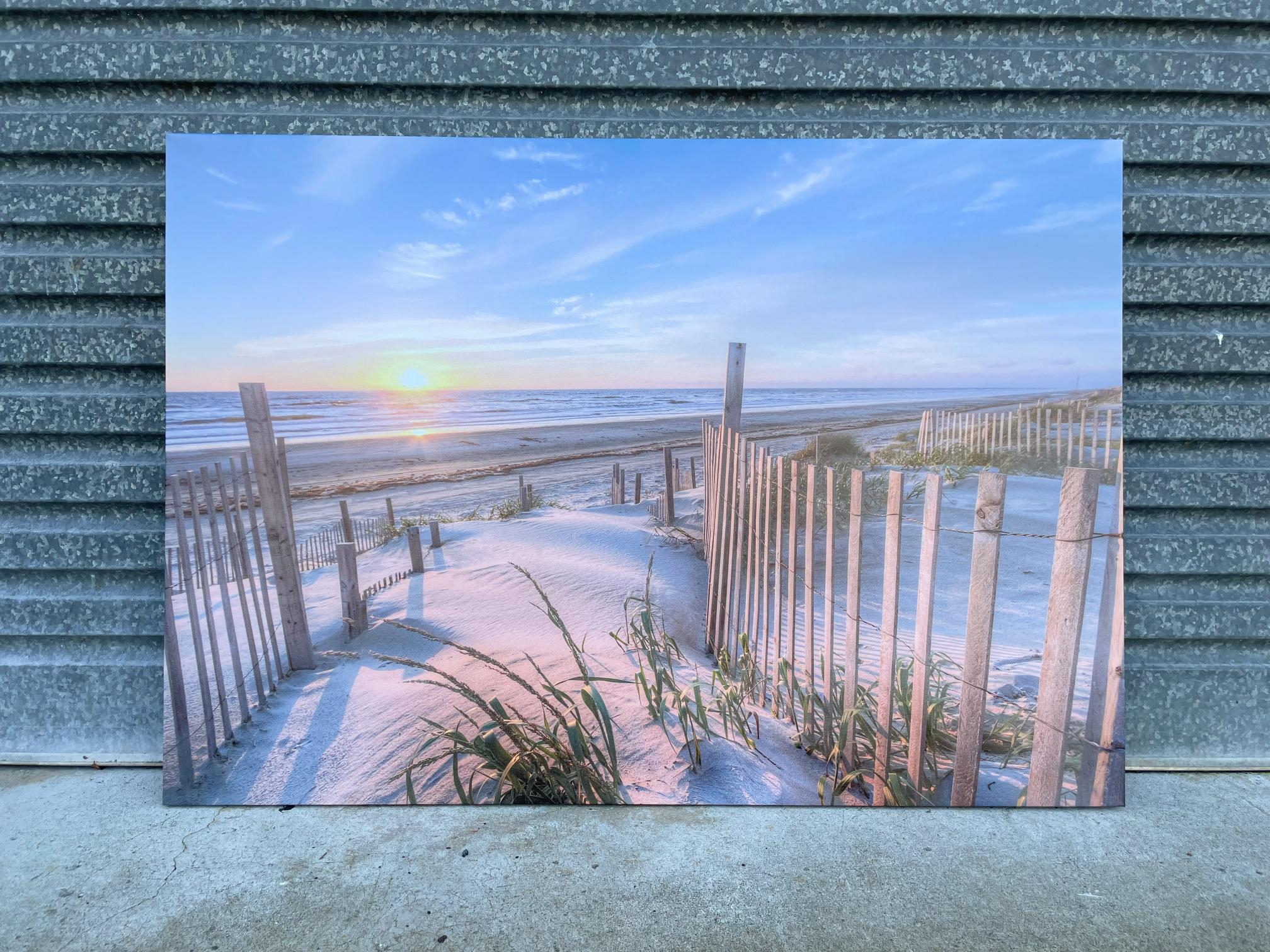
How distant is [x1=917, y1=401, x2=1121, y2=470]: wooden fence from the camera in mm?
2375

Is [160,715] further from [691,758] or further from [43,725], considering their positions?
[691,758]

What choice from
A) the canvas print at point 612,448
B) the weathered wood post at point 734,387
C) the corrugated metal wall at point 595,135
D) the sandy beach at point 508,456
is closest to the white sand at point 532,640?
the canvas print at point 612,448

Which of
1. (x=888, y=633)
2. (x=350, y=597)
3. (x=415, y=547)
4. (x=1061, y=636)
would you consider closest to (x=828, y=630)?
(x=888, y=633)

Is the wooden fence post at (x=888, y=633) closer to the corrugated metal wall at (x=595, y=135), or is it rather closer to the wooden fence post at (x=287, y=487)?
the corrugated metal wall at (x=595, y=135)

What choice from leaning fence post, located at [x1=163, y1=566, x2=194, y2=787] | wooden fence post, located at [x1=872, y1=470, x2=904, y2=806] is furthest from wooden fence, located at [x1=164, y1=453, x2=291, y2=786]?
wooden fence post, located at [x1=872, y1=470, x2=904, y2=806]

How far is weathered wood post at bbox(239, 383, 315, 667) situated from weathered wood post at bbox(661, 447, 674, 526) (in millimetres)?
1272

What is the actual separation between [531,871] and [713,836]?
22.2 inches

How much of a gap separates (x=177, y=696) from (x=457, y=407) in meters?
1.35

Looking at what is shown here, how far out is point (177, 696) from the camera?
2416mm

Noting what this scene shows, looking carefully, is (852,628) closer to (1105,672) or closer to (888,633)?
(888,633)

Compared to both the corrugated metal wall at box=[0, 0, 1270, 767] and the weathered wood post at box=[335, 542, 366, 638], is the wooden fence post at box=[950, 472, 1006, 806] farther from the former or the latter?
the weathered wood post at box=[335, 542, 366, 638]

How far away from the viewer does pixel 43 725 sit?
8.56 ft

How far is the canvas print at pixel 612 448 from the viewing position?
2.35 meters

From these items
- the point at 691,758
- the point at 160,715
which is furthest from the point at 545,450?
the point at 160,715
